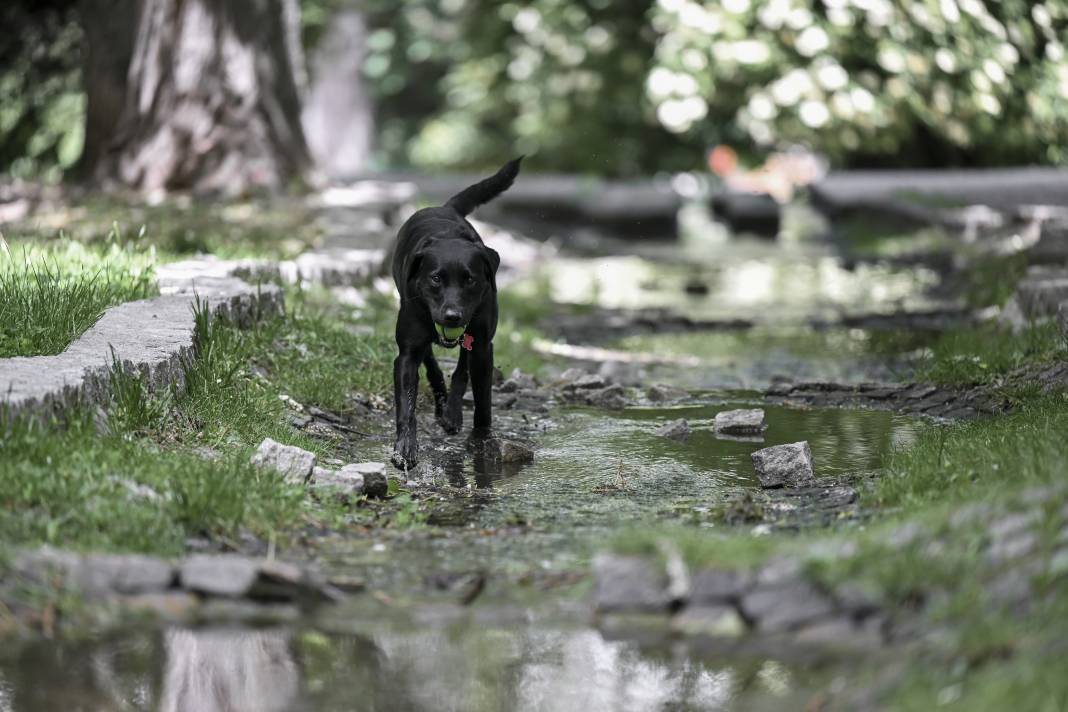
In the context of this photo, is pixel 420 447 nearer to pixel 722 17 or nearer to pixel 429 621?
pixel 429 621

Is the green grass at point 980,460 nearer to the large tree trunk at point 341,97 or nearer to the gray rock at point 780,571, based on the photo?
the gray rock at point 780,571

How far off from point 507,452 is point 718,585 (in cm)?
224

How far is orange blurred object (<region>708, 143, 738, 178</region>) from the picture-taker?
17334 millimetres

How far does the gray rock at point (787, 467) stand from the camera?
562 cm

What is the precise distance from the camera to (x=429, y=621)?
4074 mm

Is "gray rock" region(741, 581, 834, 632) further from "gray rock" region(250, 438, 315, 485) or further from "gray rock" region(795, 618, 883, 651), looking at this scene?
"gray rock" region(250, 438, 315, 485)

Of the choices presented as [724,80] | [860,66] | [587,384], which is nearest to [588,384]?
[587,384]

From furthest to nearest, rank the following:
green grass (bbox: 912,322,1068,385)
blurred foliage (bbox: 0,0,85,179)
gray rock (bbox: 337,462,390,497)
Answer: blurred foliage (bbox: 0,0,85,179), green grass (bbox: 912,322,1068,385), gray rock (bbox: 337,462,390,497)

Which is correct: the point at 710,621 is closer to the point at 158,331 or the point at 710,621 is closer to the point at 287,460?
the point at 287,460

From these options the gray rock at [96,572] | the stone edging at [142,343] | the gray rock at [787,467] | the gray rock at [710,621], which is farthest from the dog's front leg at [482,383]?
the gray rock at [710,621]

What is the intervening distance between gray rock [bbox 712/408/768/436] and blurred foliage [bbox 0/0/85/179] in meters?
13.0

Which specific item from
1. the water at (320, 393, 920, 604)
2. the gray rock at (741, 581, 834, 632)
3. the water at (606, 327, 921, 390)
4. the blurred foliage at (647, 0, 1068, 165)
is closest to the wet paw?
the water at (320, 393, 920, 604)

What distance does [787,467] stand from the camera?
5.64 meters

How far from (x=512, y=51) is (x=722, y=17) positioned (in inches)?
229
